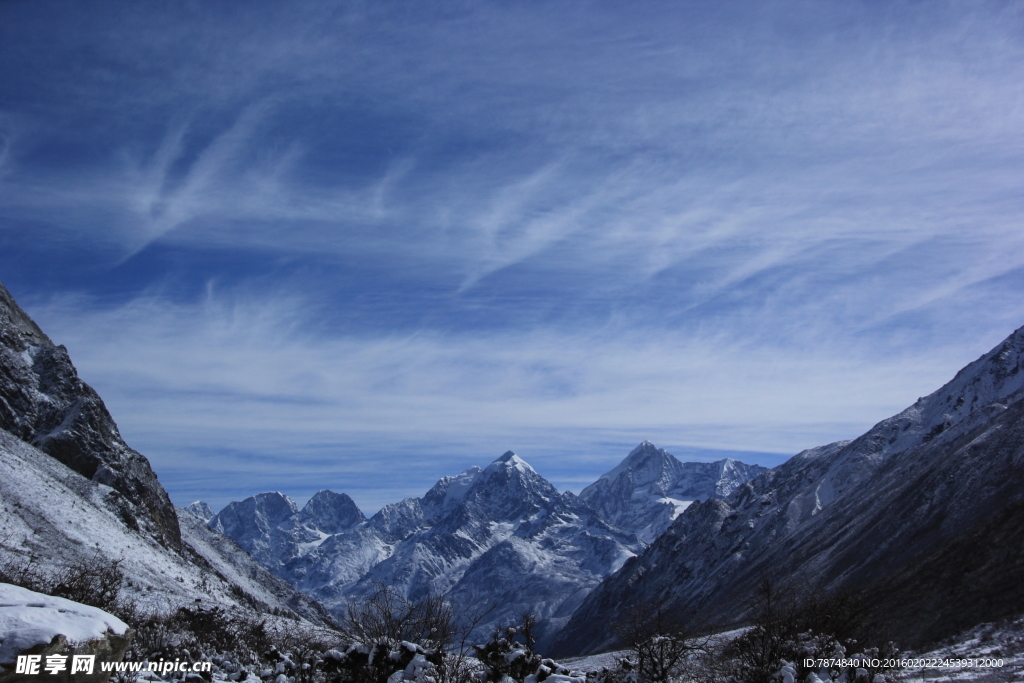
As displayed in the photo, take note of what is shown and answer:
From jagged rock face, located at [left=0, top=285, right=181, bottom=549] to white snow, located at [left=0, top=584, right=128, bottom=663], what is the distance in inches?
2799

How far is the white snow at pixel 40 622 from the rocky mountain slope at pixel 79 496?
118 ft

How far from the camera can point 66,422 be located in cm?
8600

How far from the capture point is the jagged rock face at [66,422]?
270 feet

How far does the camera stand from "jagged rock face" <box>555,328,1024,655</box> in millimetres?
55406

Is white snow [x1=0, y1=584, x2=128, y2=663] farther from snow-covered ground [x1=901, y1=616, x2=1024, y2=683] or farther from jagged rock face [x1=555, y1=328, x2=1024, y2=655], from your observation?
snow-covered ground [x1=901, y1=616, x2=1024, y2=683]

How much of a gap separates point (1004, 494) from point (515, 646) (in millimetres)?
77611

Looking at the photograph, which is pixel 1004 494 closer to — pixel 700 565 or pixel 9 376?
pixel 700 565

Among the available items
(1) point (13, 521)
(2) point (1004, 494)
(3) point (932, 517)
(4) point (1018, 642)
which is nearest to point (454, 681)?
(4) point (1018, 642)

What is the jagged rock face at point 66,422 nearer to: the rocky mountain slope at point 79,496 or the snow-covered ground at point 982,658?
the rocky mountain slope at point 79,496

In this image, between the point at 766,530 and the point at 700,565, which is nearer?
the point at 766,530

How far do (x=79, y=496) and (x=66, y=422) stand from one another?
2153cm

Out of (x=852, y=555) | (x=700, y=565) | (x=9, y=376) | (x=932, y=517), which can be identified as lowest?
(x=700, y=565)

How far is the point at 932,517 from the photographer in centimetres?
8594

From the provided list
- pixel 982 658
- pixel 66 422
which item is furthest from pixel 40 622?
pixel 66 422
